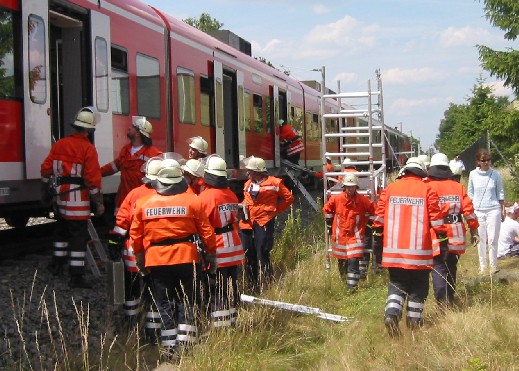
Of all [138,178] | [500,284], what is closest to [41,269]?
[138,178]

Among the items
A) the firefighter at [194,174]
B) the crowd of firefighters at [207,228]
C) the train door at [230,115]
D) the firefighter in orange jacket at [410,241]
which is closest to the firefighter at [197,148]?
the crowd of firefighters at [207,228]

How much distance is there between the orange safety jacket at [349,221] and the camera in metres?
8.79

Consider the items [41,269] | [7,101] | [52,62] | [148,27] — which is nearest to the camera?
[7,101]

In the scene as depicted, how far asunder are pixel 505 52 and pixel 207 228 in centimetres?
1738

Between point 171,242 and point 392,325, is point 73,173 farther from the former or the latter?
point 392,325

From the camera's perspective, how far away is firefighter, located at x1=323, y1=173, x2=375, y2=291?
8789 millimetres

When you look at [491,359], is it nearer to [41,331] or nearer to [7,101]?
[41,331]

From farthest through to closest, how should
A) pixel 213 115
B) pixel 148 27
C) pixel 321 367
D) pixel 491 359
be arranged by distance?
1. pixel 213 115
2. pixel 148 27
3. pixel 321 367
4. pixel 491 359

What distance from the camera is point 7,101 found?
23.3ft

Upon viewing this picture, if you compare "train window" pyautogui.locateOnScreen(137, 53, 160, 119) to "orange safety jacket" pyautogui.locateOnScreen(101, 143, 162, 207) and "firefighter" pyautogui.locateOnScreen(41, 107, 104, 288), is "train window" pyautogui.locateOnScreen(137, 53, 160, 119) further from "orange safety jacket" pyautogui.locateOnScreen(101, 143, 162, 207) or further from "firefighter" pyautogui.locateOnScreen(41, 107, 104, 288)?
"firefighter" pyautogui.locateOnScreen(41, 107, 104, 288)

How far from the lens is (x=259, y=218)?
871cm

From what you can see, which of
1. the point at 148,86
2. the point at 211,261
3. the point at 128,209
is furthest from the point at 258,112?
the point at 211,261

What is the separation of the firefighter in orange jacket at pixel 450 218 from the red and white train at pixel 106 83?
3924 millimetres

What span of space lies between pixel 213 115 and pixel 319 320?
19.8 ft
